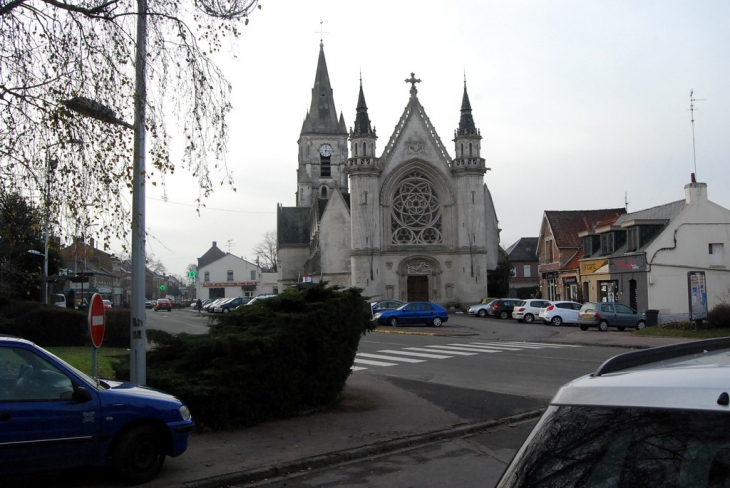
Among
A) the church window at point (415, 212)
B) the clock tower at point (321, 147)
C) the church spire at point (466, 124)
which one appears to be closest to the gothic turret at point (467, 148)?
the church spire at point (466, 124)

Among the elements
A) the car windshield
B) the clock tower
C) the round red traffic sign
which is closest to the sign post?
the round red traffic sign

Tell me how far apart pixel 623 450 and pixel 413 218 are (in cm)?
5446

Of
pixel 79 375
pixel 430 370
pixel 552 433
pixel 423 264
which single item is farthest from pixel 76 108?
pixel 423 264

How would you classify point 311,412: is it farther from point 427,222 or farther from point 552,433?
point 427,222

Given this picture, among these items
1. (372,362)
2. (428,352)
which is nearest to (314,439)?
(372,362)

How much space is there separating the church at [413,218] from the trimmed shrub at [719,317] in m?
28.9

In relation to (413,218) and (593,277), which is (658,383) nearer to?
(593,277)

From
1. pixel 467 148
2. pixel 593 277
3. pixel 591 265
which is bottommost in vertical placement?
pixel 593 277

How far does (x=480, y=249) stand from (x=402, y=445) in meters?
47.5

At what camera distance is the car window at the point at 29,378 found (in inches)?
244

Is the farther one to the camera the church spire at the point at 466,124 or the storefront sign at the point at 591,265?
the church spire at the point at 466,124

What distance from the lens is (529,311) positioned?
40156 millimetres

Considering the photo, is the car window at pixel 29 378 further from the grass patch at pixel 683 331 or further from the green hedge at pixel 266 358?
the grass patch at pixel 683 331

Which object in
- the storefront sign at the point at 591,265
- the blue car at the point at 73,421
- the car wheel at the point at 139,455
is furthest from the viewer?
the storefront sign at the point at 591,265
